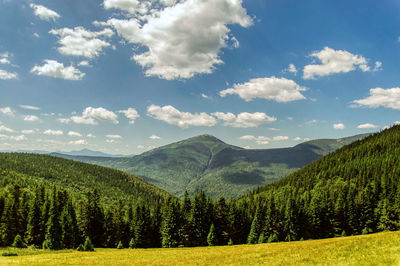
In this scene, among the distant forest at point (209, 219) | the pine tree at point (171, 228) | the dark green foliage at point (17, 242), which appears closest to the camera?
the dark green foliage at point (17, 242)

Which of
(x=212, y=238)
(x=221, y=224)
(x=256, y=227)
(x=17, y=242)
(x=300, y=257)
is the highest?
(x=300, y=257)

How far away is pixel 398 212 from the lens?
233 ft

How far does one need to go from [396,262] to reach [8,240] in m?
78.6

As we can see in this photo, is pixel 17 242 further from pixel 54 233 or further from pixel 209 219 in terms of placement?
pixel 209 219

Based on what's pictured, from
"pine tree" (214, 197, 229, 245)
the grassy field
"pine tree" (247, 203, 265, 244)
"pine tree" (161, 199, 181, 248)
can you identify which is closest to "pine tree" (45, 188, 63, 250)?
the grassy field

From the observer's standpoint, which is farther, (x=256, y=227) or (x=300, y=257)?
(x=256, y=227)

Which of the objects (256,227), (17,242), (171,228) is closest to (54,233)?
(17,242)

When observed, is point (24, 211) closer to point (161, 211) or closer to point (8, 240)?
point (8, 240)

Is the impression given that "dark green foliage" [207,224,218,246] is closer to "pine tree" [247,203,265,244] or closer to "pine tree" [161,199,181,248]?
"pine tree" [161,199,181,248]

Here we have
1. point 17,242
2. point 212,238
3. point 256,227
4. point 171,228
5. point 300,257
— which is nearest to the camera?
point 300,257

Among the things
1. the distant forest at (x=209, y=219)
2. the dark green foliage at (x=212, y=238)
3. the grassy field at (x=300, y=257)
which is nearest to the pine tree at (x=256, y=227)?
the distant forest at (x=209, y=219)

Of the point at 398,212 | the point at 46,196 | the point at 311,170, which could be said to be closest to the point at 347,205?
the point at 398,212

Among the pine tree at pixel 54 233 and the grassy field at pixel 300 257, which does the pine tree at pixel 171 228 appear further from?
the grassy field at pixel 300 257

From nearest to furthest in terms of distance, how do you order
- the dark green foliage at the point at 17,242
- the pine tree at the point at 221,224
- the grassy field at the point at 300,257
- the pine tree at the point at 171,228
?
the grassy field at the point at 300,257 < the dark green foliage at the point at 17,242 < the pine tree at the point at 171,228 < the pine tree at the point at 221,224
